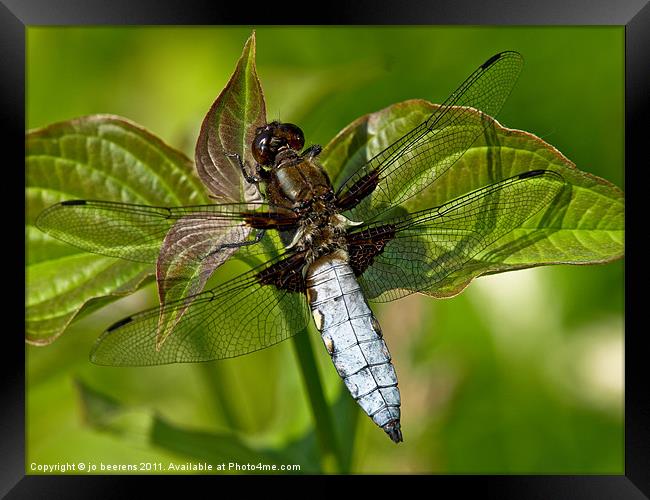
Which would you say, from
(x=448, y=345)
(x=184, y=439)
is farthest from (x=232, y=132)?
(x=448, y=345)

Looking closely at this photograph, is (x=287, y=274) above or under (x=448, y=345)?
above

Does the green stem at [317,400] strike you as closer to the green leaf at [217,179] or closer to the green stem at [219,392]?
the green leaf at [217,179]

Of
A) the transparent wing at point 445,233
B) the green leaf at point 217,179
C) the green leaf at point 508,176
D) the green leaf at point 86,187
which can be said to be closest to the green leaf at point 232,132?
the green leaf at point 217,179

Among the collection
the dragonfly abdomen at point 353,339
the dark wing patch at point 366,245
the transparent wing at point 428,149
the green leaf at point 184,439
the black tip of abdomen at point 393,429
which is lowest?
the green leaf at point 184,439

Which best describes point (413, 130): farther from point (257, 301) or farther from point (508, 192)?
point (257, 301)

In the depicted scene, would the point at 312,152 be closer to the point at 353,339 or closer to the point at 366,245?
the point at 366,245

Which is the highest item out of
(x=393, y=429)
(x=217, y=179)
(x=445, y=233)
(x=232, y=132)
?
(x=232, y=132)
